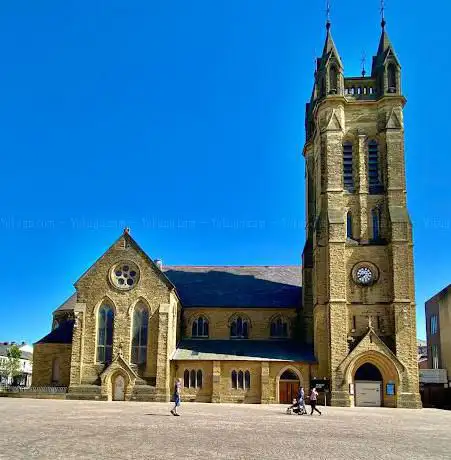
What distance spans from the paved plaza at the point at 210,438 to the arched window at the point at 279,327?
2632 cm

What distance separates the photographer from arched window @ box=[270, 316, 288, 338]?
5619 centimetres

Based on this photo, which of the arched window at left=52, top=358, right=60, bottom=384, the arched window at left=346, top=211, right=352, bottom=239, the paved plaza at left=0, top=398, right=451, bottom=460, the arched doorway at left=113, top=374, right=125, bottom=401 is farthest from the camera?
the arched window at left=52, top=358, right=60, bottom=384

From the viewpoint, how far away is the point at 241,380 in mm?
49656

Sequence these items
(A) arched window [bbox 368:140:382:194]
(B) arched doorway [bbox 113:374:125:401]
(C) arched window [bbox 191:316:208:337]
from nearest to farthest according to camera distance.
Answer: (B) arched doorway [bbox 113:374:125:401] → (A) arched window [bbox 368:140:382:194] → (C) arched window [bbox 191:316:208:337]

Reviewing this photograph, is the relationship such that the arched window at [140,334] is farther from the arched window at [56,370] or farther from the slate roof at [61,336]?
the arched window at [56,370]

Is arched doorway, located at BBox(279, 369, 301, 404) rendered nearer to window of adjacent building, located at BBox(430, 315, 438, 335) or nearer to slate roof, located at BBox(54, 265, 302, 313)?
slate roof, located at BBox(54, 265, 302, 313)

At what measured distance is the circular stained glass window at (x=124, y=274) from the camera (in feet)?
164

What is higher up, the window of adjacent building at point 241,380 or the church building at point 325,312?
the church building at point 325,312

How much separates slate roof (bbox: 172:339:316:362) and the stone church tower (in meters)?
1.80

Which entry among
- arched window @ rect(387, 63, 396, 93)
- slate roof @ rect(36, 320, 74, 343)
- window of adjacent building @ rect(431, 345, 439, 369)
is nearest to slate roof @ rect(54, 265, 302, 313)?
slate roof @ rect(36, 320, 74, 343)

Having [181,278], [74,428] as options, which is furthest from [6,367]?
[74,428]

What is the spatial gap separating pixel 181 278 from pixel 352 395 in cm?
2196

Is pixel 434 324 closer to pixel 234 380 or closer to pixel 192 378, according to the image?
pixel 234 380

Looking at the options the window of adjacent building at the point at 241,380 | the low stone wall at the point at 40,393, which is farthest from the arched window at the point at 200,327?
the low stone wall at the point at 40,393
